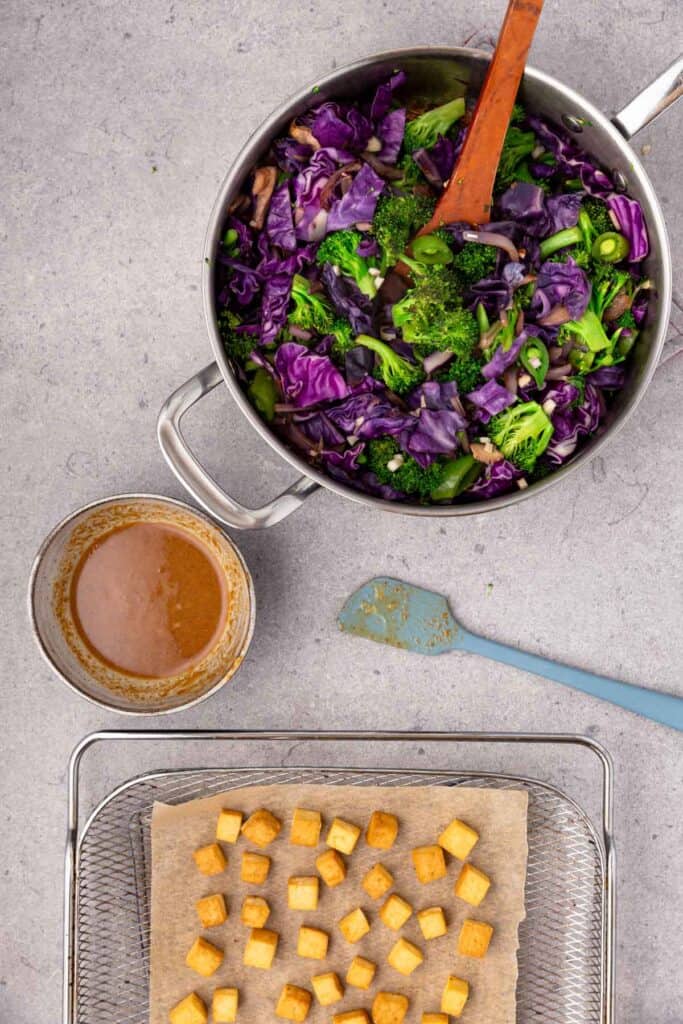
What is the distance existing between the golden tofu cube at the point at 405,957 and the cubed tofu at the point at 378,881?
14cm

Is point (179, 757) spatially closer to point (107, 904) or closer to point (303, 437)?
point (107, 904)

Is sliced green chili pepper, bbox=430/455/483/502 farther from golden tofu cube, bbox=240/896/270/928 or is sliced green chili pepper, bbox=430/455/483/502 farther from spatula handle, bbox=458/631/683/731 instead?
golden tofu cube, bbox=240/896/270/928

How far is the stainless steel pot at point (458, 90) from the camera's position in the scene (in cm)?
193

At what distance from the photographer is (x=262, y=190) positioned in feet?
6.64

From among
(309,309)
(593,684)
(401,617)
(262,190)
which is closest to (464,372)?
(309,309)

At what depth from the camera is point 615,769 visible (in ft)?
8.00

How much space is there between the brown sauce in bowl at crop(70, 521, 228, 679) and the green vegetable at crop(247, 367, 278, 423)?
44 cm

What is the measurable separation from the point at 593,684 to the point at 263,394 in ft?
3.75

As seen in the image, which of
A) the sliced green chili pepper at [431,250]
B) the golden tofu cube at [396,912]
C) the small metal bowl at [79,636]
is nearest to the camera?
the sliced green chili pepper at [431,250]

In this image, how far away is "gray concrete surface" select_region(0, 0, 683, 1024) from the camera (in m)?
→ 2.38

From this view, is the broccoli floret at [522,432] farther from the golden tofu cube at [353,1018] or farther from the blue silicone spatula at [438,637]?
the golden tofu cube at [353,1018]

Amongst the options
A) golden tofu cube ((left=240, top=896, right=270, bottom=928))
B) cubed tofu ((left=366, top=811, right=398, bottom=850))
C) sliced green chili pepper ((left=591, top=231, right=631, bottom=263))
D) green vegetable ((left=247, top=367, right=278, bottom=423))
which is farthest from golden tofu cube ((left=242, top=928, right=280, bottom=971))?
sliced green chili pepper ((left=591, top=231, right=631, bottom=263))

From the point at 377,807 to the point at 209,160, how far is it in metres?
1.73

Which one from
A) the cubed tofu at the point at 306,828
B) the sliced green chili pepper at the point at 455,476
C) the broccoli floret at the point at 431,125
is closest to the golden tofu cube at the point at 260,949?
the cubed tofu at the point at 306,828
